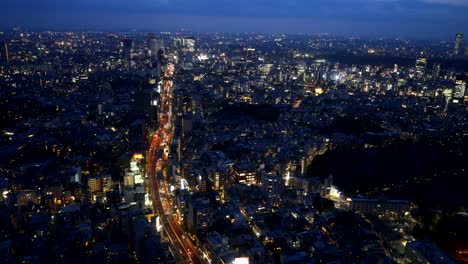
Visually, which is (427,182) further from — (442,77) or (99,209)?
(442,77)

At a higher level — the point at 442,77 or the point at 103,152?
the point at 442,77

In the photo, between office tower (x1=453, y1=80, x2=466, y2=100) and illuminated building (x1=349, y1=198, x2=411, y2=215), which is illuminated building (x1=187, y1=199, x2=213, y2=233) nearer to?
illuminated building (x1=349, y1=198, x2=411, y2=215)

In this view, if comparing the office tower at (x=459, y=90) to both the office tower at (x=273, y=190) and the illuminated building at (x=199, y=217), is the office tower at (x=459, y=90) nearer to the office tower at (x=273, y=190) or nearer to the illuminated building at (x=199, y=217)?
the office tower at (x=273, y=190)

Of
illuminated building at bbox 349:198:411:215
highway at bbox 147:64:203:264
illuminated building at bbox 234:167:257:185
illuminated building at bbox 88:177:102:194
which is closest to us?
highway at bbox 147:64:203:264

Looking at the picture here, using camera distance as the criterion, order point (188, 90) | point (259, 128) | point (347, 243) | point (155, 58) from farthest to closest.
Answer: point (155, 58)
point (188, 90)
point (259, 128)
point (347, 243)

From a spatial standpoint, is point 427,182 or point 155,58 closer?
point 427,182

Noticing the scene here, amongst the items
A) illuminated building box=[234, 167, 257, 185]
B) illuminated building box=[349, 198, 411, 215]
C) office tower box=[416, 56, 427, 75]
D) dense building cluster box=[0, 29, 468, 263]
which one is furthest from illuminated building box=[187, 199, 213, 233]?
office tower box=[416, 56, 427, 75]

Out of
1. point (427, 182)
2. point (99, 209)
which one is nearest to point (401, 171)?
point (427, 182)
